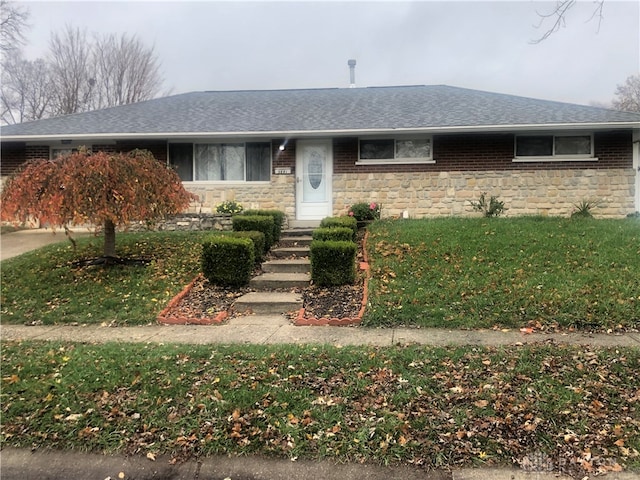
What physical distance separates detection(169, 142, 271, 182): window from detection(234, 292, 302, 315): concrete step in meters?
7.02

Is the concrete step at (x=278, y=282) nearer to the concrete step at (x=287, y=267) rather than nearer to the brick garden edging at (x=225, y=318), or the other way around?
the concrete step at (x=287, y=267)

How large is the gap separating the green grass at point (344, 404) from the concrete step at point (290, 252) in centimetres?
487

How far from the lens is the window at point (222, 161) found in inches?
543

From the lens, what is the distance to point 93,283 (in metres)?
8.08

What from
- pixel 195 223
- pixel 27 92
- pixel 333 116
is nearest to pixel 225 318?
pixel 195 223

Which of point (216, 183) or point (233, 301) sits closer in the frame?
point (233, 301)

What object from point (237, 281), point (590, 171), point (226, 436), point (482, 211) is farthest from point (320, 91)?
point (226, 436)

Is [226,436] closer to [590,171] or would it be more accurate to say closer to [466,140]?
[466,140]

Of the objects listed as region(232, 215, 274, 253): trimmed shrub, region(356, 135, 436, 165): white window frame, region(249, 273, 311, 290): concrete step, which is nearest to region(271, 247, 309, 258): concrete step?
region(232, 215, 274, 253): trimmed shrub

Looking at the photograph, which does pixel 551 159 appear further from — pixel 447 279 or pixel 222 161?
pixel 222 161

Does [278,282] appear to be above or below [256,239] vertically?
below

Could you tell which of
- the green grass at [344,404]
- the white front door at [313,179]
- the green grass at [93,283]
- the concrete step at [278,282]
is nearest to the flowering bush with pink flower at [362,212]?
the white front door at [313,179]

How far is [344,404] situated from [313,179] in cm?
A: 1037

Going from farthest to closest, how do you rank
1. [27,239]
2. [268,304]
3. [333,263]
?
[27,239], [333,263], [268,304]
